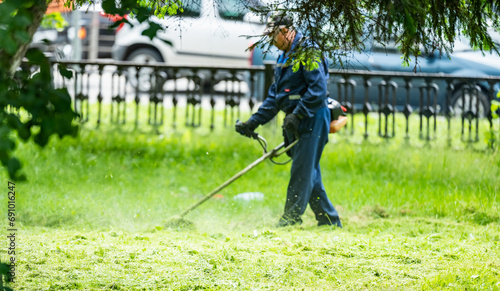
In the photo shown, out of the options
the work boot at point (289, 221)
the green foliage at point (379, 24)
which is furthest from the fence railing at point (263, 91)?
the green foliage at point (379, 24)

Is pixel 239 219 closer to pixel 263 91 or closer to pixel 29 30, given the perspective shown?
pixel 263 91

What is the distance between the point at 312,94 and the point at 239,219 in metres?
1.50

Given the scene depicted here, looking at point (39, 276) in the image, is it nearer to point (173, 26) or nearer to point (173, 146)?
point (173, 26)

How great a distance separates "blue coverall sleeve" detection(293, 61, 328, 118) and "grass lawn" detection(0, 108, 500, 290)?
991 millimetres

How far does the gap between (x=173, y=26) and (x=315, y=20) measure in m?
0.79

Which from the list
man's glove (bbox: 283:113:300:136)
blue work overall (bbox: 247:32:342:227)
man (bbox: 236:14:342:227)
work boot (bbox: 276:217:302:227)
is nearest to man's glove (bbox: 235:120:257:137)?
man (bbox: 236:14:342:227)

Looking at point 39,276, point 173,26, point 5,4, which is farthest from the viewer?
point 39,276

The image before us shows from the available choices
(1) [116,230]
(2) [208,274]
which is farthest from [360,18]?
(1) [116,230]

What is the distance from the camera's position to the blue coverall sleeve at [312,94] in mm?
4926

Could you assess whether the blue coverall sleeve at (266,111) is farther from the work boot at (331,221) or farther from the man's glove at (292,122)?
the work boot at (331,221)

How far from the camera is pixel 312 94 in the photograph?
4.91 m

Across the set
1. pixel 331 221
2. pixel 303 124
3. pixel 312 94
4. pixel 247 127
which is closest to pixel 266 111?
pixel 247 127

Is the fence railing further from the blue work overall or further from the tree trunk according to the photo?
the tree trunk

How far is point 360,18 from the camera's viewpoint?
3.37m
